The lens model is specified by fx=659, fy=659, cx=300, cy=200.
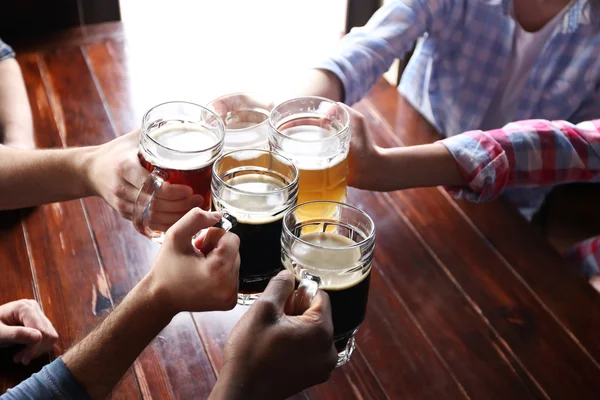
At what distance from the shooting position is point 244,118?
1.09 meters

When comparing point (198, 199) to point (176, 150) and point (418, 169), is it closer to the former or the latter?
point (176, 150)

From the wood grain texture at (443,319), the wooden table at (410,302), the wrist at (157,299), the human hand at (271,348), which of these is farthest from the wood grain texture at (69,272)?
the wood grain texture at (443,319)

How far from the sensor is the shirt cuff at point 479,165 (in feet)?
4.13

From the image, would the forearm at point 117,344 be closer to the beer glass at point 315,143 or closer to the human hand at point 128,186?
the human hand at point 128,186

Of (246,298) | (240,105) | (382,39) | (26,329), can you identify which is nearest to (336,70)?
(382,39)

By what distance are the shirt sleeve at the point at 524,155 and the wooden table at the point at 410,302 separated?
0.06 metres

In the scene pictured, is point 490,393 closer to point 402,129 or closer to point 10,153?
point 402,129

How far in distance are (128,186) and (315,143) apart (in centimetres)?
33

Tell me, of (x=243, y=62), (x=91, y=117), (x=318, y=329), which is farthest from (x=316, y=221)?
(x=243, y=62)

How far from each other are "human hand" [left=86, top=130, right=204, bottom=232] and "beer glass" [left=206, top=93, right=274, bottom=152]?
12cm

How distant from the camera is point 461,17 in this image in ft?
5.20

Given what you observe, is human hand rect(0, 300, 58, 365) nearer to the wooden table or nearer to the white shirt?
the wooden table

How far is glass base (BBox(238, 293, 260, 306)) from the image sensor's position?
3.30 feet

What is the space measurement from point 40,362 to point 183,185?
33 cm
